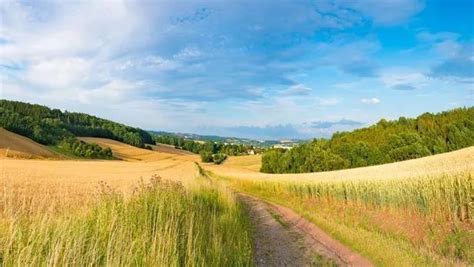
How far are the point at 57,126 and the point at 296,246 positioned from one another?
479 ft

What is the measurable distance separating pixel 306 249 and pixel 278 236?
2412mm

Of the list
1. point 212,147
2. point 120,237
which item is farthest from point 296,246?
point 212,147

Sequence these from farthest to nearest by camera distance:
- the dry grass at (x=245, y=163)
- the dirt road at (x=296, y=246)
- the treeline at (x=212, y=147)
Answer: the treeline at (x=212, y=147), the dry grass at (x=245, y=163), the dirt road at (x=296, y=246)

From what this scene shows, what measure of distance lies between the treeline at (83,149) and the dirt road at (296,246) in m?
109

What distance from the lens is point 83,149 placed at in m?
121

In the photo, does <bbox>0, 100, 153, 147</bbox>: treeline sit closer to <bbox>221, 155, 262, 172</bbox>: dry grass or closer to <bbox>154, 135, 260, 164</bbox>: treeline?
<bbox>154, 135, 260, 164</bbox>: treeline

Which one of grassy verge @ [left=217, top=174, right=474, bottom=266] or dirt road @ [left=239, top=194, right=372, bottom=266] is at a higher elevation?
grassy verge @ [left=217, top=174, right=474, bottom=266]

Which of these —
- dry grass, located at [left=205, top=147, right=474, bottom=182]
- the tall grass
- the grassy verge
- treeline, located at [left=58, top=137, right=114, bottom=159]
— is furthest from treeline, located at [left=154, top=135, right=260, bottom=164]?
the tall grass

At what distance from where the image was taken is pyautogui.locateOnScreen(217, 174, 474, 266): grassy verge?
1150 cm

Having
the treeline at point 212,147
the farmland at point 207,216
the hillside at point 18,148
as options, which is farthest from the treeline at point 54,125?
the farmland at point 207,216

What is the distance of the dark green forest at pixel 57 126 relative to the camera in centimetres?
12088

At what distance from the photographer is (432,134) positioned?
83688 millimetres

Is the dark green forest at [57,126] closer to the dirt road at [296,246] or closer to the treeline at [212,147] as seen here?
the treeline at [212,147]

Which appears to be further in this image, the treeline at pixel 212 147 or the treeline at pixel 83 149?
the treeline at pixel 212 147
